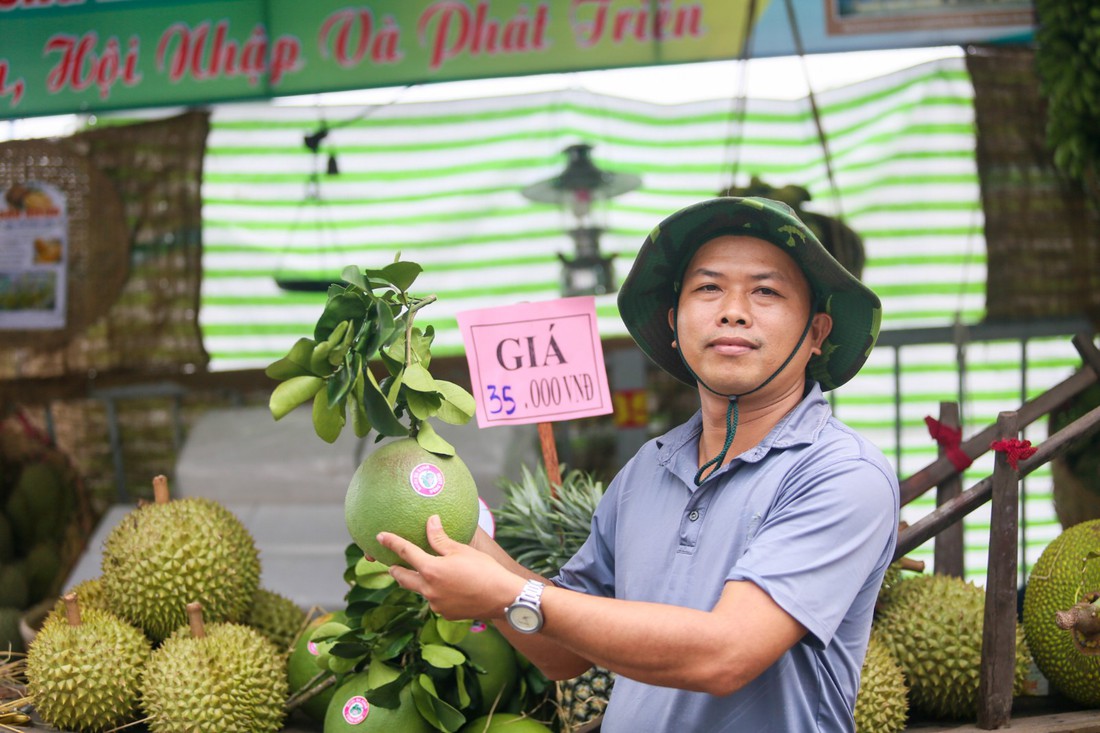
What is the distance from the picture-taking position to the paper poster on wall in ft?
13.0

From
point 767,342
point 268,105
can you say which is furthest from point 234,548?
point 268,105

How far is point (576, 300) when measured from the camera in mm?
2123

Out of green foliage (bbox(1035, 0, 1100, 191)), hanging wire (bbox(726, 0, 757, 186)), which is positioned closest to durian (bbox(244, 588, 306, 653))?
hanging wire (bbox(726, 0, 757, 186))

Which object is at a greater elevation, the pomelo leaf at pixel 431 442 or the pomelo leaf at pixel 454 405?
the pomelo leaf at pixel 454 405

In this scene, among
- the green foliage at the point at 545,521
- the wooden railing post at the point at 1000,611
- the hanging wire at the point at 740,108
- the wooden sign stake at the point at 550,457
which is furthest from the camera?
the hanging wire at the point at 740,108

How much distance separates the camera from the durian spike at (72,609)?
6.79 feet

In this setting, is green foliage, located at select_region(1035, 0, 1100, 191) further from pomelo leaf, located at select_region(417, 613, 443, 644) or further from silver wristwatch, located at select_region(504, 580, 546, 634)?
silver wristwatch, located at select_region(504, 580, 546, 634)

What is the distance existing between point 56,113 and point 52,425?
1.24m

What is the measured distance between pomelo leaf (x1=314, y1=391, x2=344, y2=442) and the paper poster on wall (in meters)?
3.04

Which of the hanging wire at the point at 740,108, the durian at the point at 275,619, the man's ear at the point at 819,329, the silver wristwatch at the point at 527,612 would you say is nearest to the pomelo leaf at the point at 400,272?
the silver wristwatch at the point at 527,612

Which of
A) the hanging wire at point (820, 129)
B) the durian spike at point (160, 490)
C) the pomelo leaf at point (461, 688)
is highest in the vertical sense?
the hanging wire at point (820, 129)

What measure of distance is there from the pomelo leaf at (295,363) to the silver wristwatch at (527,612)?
1.61ft

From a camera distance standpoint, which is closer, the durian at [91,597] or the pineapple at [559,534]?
the pineapple at [559,534]

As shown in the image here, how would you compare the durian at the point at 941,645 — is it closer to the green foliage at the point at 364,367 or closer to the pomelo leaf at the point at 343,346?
the green foliage at the point at 364,367
